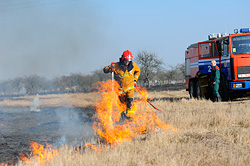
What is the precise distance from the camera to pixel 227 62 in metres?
12.2

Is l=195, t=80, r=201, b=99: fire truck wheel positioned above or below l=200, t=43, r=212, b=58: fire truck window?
below

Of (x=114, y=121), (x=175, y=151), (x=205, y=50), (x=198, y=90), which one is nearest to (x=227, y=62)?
(x=205, y=50)

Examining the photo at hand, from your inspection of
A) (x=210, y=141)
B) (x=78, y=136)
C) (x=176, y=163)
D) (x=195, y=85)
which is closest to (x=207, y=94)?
(x=195, y=85)

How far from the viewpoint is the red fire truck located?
11875mm

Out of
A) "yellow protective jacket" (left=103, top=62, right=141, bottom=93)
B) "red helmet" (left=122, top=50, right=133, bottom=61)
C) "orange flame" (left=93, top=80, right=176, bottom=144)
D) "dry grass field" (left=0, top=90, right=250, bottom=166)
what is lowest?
"dry grass field" (left=0, top=90, right=250, bottom=166)

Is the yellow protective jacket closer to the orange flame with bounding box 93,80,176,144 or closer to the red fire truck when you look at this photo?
the orange flame with bounding box 93,80,176,144

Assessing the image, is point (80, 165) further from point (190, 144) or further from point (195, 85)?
point (195, 85)

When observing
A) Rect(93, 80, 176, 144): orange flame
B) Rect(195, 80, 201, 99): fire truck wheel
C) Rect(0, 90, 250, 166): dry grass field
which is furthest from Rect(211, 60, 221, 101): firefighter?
Rect(0, 90, 250, 166): dry grass field

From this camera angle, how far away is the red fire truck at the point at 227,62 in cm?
1188

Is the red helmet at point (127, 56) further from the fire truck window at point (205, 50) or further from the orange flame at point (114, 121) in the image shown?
the fire truck window at point (205, 50)

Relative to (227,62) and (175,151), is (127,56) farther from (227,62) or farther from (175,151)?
(227,62)

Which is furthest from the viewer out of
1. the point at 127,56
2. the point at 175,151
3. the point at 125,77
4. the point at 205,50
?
the point at 205,50

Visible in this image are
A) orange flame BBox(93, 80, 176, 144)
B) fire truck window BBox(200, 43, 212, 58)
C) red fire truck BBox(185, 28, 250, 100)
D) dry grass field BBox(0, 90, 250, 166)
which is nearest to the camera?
dry grass field BBox(0, 90, 250, 166)

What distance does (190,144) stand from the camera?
16.7 ft
